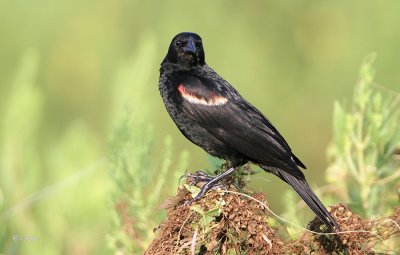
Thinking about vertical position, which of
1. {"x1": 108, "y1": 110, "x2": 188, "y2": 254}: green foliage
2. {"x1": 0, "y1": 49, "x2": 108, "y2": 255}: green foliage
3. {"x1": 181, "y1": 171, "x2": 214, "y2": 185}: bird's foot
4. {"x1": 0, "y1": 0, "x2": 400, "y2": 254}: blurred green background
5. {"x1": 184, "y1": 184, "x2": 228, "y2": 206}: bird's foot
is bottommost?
{"x1": 184, "y1": 184, "x2": 228, "y2": 206}: bird's foot

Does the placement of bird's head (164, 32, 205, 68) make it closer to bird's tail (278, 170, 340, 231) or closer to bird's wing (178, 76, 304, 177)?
bird's wing (178, 76, 304, 177)

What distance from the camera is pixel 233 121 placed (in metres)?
4.20

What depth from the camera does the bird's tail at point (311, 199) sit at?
132 inches

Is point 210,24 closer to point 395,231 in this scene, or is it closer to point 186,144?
point 186,144

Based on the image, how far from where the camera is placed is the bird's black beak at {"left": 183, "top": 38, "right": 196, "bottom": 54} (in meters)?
4.57

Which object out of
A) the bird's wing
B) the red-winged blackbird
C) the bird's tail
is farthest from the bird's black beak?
the bird's tail

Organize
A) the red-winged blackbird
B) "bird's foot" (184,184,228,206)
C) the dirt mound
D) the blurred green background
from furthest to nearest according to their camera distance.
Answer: the blurred green background → the red-winged blackbird → "bird's foot" (184,184,228,206) → the dirt mound

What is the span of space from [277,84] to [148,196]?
2.48 meters

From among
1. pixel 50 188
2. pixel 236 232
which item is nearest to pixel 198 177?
pixel 236 232

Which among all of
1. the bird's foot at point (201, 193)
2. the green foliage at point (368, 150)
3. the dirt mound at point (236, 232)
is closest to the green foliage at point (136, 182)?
the green foliage at point (368, 150)

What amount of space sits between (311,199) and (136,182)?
3.37ft

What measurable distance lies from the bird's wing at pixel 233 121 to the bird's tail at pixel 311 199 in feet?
0.30

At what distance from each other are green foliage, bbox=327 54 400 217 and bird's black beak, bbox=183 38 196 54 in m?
0.72

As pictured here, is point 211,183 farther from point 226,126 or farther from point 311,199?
point 226,126
